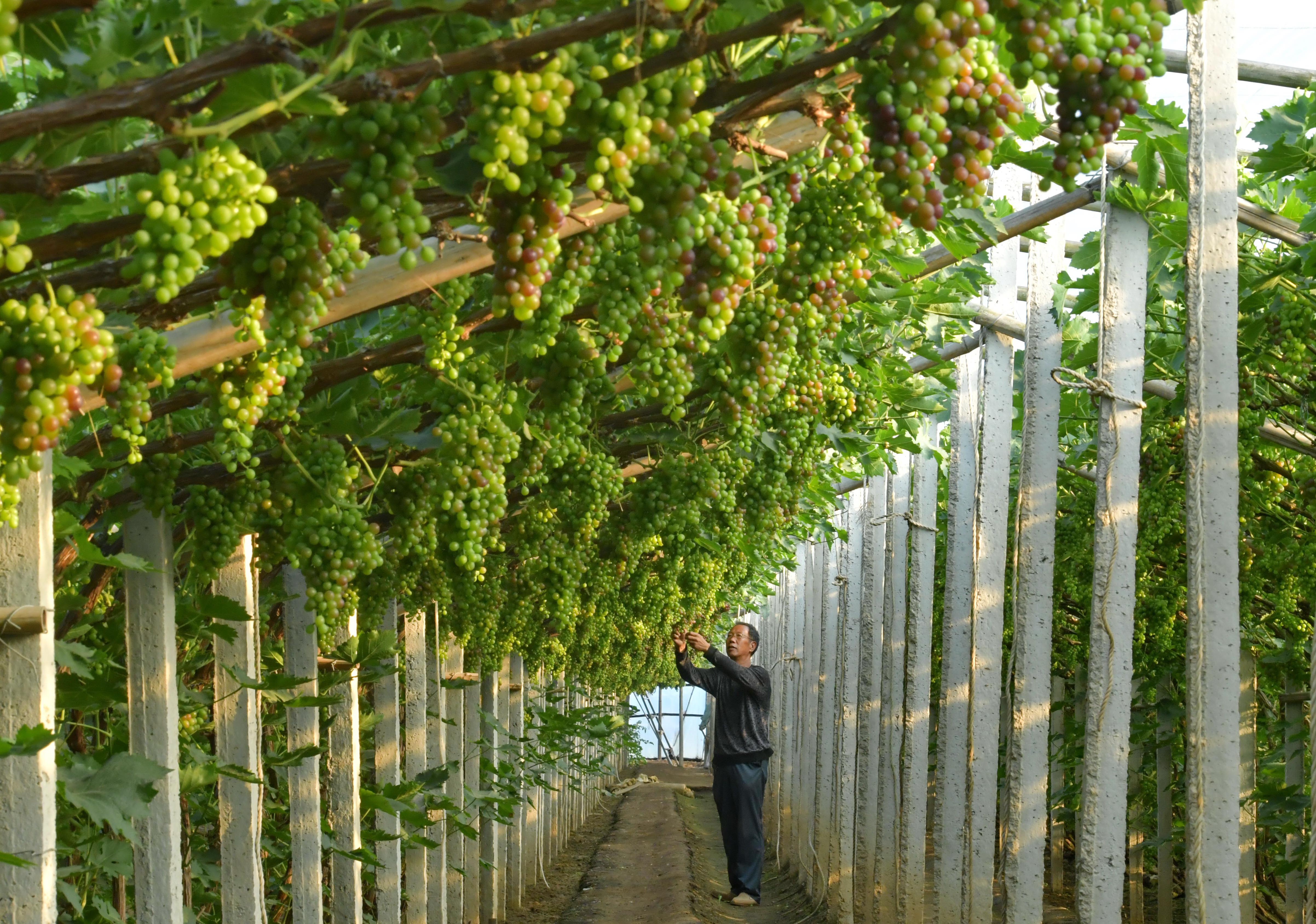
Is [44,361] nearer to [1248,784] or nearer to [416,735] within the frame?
[416,735]

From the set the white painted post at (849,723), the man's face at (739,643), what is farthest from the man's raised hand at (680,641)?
the white painted post at (849,723)

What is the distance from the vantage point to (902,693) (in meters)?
8.88

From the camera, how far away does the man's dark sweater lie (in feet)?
36.0

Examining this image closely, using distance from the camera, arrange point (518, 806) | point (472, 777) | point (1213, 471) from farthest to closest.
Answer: point (518, 806), point (472, 777), point (1213, 471)

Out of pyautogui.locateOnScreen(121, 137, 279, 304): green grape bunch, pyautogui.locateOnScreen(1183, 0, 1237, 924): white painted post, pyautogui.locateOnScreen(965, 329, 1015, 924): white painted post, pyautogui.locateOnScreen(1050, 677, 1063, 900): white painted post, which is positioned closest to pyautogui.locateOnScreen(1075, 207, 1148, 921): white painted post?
pyautogui.locateOnScreen(1183, 0, 1237, 924): white painted post

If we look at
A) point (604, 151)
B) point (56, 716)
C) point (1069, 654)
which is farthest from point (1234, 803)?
point (1069, 654)

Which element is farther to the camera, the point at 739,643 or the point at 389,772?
the point at 739,643

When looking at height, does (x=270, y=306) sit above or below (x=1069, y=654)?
above

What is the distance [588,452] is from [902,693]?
474 cm

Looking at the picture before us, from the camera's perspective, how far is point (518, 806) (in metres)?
11.6

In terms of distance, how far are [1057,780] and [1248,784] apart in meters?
5.20

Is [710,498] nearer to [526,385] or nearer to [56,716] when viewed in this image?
[526,385]

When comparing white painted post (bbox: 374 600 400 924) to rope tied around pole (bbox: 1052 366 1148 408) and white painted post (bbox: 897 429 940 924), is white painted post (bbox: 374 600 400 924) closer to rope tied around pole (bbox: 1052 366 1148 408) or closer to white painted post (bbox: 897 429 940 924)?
white painted post (bbox: 897 429 940 924)

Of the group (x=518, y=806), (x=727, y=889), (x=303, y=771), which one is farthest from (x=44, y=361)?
(x=727, y=889)
